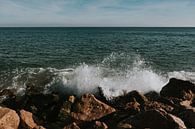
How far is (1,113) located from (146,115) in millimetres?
4683

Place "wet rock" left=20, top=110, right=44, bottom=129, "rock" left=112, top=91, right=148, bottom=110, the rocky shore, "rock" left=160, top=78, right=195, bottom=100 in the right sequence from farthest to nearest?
1. "rock" left=160, top=78, right=195, bottom=100
2. "rock" left=112, top=91, right=148, bottom=110
3. "wet rock" left=20, top=110, right=44, bottom=129
4. the rocky shore

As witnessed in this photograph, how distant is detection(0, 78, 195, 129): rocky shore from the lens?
9.73 m

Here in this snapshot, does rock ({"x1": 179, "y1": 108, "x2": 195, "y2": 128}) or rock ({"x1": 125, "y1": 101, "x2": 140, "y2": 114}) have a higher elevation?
rock ({"x1": 179, "y1": 108, "x2": 195, "y2": 128})

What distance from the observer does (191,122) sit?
980cm

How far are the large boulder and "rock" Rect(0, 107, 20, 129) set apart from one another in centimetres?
354

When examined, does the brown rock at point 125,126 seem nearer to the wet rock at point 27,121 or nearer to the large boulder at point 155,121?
the large boulder at point 155,121

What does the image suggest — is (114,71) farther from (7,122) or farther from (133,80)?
(7,122)

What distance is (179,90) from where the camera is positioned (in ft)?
43.7

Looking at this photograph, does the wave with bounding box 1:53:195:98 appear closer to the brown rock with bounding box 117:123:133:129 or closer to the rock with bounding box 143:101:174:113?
the rock with bounding box 143:101:174:113

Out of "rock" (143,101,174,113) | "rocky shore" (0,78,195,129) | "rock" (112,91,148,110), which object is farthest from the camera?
"rock" (112,91,148,110)

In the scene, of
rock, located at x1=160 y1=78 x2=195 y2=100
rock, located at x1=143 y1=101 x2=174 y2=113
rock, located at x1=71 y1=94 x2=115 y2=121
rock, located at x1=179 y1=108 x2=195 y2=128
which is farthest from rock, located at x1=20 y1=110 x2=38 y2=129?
rock, located at x1=160 y1=78 x2=195 y2=100

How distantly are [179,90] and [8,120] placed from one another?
733 centimetres

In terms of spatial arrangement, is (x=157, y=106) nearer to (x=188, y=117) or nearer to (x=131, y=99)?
(x=131, y=99)

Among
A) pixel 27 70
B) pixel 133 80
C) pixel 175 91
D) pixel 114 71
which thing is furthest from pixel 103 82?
pixel 27 70
